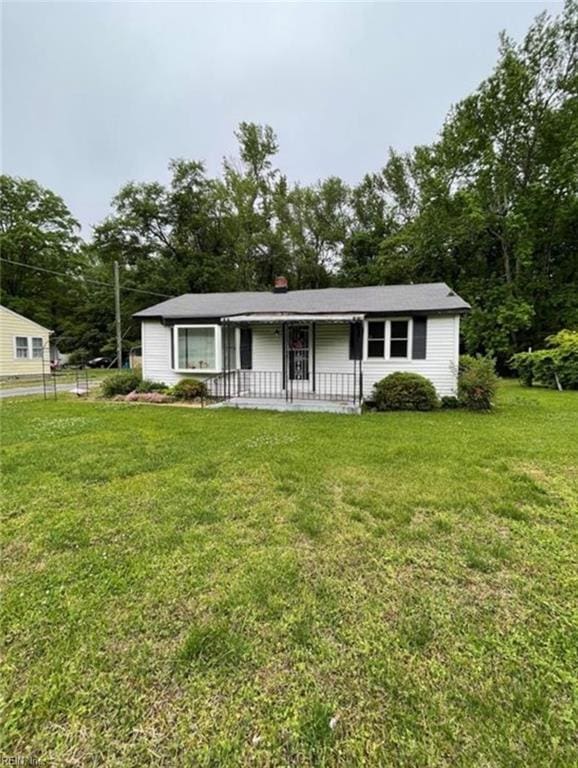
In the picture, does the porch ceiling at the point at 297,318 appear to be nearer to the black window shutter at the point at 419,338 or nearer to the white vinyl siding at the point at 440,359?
the black window shutter at the point at 419,338

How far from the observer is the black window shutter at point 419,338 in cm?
1052

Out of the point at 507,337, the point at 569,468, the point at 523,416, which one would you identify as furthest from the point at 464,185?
the point at 569,468

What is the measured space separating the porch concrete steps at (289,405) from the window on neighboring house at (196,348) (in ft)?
6.83

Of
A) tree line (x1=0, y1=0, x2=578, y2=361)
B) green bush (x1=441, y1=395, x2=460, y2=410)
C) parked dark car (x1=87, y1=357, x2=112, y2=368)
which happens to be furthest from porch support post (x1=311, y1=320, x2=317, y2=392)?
parked dark car (x1=87, y1=357, x2=112, y2=368)

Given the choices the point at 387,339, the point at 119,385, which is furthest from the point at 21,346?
the point at 387,339

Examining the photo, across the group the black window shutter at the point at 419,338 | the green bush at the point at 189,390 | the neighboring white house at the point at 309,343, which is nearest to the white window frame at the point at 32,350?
Answer: the neighboring white house at the point at 309,343

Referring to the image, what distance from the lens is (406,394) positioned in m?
9.85

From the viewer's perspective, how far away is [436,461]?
17.6 feet

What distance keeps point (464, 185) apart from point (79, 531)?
24.1 m

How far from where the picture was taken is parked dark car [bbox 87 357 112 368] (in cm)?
3047

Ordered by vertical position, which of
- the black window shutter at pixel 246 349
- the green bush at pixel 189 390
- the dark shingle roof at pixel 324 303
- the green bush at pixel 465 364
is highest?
the dark shingle roof at pixel 324 303

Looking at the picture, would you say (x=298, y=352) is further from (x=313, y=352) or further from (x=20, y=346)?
(x=20, y=346)

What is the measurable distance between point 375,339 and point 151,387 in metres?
7.45

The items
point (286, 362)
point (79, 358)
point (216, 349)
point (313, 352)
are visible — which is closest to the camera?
point (286, 362)
